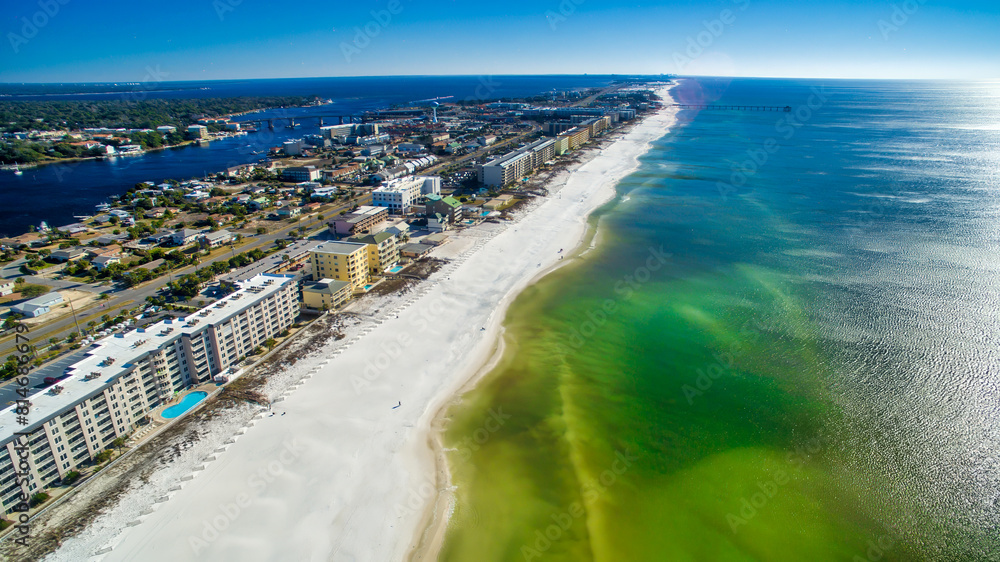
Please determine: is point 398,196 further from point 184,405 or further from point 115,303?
point 184,405

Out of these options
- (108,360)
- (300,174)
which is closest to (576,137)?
(300,174)

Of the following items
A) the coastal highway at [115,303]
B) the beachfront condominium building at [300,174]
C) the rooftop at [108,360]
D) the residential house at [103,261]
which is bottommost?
the coastal highway at [115,303]

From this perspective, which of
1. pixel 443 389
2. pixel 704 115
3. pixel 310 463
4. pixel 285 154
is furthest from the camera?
pixel 704 115

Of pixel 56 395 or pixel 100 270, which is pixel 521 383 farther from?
pixel 100 270

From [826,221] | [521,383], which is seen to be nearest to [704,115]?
[826,221]

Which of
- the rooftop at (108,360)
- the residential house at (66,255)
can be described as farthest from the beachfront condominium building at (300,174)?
the rooftop at (108,360)

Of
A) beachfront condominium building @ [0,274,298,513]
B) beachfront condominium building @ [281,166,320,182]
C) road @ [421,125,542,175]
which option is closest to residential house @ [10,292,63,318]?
beachfront condominium building @ [0,274,298,513]

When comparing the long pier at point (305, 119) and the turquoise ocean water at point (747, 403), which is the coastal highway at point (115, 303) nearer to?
the turquoise ocean water at point (747, 403)
